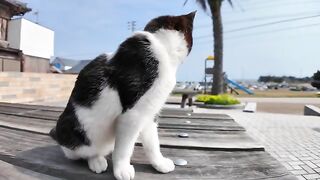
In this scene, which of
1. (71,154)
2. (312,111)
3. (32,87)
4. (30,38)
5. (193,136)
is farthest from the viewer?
(30,38)

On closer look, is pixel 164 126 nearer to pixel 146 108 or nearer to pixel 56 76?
pixel 146 108

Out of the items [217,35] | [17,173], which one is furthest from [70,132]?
[217,35]

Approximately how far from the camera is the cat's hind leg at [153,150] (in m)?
1.70

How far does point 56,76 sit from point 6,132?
1004 centimetres

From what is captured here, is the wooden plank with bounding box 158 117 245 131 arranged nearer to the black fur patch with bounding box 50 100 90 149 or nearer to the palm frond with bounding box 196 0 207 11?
the black fur patch with bounding box 50 100 90 149

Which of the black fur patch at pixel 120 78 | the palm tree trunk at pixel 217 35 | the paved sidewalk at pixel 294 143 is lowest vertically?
the paved sidewalk at pixel 294 143

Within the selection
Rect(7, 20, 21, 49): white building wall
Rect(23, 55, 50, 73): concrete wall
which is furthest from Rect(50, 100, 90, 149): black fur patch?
Rect(7, 20, 21, 49): white building wall

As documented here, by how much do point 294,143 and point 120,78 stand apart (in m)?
5.79

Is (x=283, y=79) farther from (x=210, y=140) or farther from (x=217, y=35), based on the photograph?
(x=210, y=140)

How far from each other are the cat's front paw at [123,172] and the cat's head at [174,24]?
0.67 meters

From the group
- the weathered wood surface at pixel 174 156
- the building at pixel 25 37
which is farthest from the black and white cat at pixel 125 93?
the building at pixel 25 37

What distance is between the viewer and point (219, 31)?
16.9m

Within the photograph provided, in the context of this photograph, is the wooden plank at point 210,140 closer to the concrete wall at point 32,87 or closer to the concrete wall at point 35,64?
the concrete wall at point 32,87

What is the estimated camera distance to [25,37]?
2292cm
